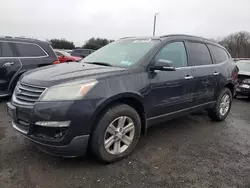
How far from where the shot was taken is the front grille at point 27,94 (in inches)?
102

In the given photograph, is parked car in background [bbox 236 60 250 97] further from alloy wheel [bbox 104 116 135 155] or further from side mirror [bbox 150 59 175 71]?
alloy wheel [bbox 104 116 135 155]

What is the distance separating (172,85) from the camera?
3467mm

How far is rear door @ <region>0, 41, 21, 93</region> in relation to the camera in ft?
17.5

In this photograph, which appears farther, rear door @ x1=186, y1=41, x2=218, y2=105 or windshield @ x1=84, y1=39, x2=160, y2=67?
rear door @ x1=186, y1=41, x2=218, y2=105

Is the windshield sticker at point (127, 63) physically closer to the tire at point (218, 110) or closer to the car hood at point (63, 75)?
the car hood at point (63, 75)

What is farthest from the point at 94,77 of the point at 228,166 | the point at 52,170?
the point at 228,166

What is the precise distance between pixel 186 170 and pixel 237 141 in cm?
163

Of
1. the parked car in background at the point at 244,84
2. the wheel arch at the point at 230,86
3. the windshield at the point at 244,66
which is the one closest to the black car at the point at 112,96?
the wheel arch at the point at 230,86

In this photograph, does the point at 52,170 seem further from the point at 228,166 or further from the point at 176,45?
the point at 176,45

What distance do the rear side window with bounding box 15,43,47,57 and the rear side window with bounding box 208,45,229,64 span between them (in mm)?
4342

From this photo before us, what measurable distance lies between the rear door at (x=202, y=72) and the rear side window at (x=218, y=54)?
0.21 metres

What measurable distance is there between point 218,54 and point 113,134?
10.6 feet

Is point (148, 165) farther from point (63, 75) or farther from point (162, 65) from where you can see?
point (63, 75)

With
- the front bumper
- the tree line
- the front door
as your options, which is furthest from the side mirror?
the tree line
